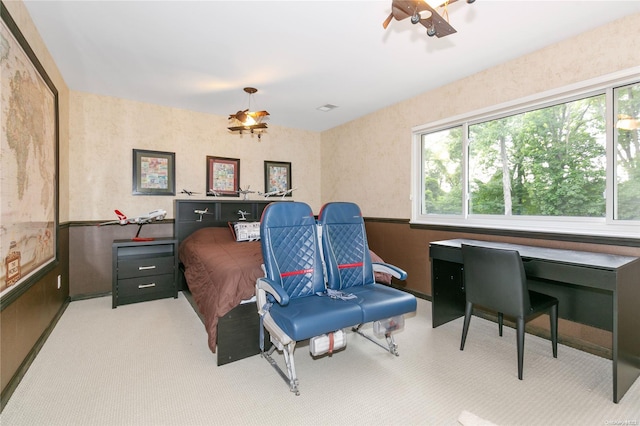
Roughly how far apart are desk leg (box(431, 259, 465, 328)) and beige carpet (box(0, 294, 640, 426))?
26 centimetres

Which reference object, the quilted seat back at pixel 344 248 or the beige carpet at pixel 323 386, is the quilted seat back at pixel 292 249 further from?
the beige carpet at pixel 323 386

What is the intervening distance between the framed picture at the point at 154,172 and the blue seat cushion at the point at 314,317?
308cm

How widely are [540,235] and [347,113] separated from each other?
3.04 m

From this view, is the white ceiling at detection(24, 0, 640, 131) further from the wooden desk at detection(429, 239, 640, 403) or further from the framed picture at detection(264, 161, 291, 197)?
the wooden desk at detection(429, 239, 640, 403)

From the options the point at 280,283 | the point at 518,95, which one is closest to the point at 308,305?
the point at 280,283

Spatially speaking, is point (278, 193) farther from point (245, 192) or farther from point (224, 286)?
point (224, 286)

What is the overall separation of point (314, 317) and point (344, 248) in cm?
85

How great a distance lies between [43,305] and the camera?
8.55 ft

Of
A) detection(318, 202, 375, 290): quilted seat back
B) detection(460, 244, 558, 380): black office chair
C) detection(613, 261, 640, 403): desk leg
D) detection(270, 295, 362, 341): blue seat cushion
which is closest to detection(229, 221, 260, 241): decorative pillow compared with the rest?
detection(318, 202, 375, 290): quilted seat back

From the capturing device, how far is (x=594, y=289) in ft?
7.90

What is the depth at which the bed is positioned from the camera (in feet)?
7.55

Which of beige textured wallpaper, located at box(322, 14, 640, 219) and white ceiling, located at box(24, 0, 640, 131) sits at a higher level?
white ceiling, located at box(24, 0, 640, 131)

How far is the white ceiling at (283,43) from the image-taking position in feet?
7.34

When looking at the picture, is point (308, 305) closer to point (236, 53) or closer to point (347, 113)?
point (236, 53)
